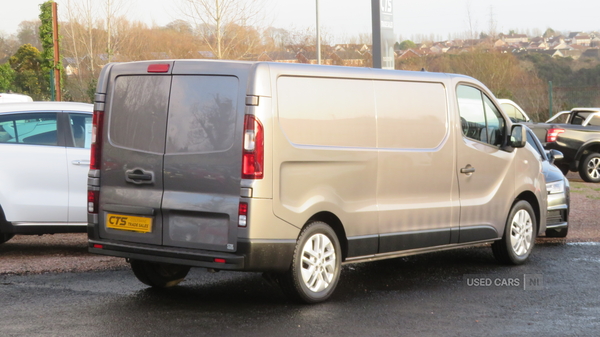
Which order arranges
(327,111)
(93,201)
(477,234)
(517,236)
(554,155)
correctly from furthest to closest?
(554,155), (517,236), (477,234), (93,201), (327,111)

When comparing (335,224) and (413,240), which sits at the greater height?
(335,224)

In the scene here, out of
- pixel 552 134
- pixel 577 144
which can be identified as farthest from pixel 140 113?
pixel 577 144

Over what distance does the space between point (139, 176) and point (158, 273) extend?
1134 millimetres

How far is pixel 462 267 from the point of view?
8461mm

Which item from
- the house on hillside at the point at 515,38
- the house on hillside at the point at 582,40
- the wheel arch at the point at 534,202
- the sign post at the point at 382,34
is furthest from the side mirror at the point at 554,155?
the house on hillside at the point at 582,40

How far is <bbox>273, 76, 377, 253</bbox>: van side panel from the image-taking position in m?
6.04

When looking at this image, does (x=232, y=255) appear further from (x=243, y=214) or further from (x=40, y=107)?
(x=40, y=107)

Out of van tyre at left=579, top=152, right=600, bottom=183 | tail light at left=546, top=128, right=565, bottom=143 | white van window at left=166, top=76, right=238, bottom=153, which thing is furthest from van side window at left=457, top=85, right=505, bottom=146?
van tyre at left=579, top=152, right=600, bottom=183

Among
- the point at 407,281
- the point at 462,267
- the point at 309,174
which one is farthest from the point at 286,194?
the point at 462,267

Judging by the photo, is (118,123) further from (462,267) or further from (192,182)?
(462,267)

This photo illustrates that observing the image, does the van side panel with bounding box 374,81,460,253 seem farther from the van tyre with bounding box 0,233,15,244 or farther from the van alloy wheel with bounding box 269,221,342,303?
the van tyre with bounding box 0,233,15,244

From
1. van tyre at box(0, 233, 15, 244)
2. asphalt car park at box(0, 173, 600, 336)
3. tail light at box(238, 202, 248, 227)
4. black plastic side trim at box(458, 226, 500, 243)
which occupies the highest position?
tail light at box(238, 202, 248, 227)

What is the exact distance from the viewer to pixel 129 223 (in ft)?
20.8

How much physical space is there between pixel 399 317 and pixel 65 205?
14.0 feet
